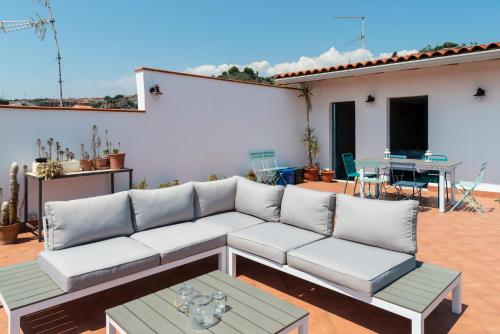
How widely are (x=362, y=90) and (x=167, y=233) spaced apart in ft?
24.7

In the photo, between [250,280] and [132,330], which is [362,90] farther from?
[132,330]

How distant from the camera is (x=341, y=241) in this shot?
343 cm

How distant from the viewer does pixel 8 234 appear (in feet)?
16.1

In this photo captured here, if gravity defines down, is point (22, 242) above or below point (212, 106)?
below

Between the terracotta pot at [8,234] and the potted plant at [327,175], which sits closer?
the terracotta pot at [8,234]

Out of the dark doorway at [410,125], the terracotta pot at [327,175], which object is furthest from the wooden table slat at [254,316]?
the dark doorway at [410,125]

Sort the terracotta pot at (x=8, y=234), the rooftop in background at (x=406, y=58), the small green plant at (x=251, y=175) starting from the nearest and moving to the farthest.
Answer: the terracotta pot at (x=8, y=234) < the rooftop in background at (x=406, y=58) < the small green plant at (x=251, y=175)

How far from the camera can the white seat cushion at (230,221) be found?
3.97 m

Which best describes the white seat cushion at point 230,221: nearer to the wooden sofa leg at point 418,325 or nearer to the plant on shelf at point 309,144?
the wooden sofa leg at point 418,325

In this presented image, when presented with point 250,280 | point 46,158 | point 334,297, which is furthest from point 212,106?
point 334,297

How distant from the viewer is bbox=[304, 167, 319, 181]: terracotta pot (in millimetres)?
10234

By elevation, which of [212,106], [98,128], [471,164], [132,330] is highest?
[212,106]

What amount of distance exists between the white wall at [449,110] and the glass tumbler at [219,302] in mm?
7607

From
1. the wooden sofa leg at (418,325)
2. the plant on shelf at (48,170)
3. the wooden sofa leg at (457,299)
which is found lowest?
the wooden sofa leg at (457,299)
